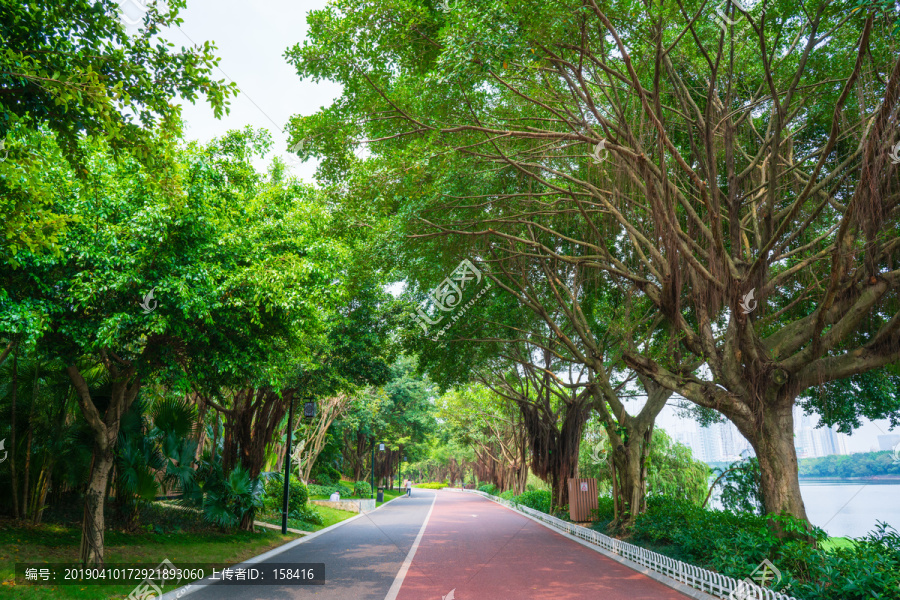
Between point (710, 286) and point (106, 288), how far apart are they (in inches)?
361

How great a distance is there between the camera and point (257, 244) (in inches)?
370

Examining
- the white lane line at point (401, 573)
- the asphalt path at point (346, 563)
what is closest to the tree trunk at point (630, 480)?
the white lane line at point (401, 573)

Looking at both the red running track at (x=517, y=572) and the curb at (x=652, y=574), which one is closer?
the curb at (x=652, y=574)

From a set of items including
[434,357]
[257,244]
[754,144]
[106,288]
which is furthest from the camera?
[434,357]

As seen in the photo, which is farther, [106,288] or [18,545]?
[18,545]

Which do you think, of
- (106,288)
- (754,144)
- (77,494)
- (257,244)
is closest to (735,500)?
(754,144)

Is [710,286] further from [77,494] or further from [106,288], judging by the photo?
[77,494]

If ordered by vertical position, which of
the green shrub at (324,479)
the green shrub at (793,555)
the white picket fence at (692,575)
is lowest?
the green shrub at (324,479)

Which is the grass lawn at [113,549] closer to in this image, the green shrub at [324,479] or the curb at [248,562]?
the curb at [248,562]

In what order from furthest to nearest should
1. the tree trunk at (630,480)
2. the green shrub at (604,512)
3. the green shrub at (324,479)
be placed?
1. the green shrub at (324,479)
2. the green shrub at (604,512)
3. the tree trunk at (630,480)

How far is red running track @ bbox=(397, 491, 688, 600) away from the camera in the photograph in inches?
335

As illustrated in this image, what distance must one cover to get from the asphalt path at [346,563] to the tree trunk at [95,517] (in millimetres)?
1866

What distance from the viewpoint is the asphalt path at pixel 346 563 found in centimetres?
845

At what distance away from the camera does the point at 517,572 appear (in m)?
10.5
